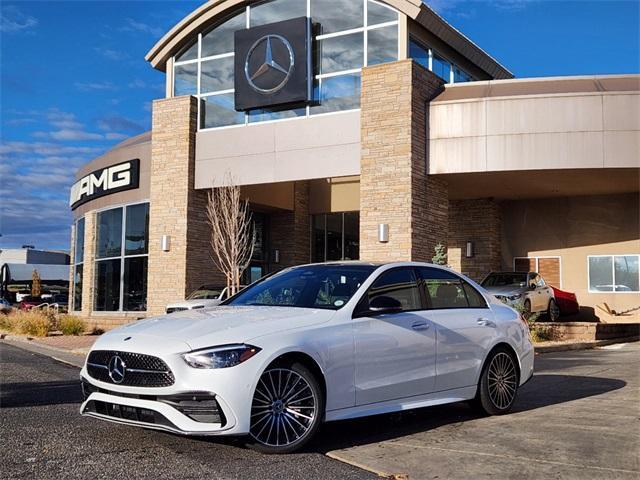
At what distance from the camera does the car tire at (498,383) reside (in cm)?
734

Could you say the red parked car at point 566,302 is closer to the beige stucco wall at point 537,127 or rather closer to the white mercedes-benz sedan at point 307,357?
the beige stucco wall at point 537,127

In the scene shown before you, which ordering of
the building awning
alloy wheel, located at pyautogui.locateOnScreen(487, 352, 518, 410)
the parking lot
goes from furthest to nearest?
the building awning, alloy wheel, located at pyautogui.locateOnScreen(487, 352, 518, 410), the parking lot

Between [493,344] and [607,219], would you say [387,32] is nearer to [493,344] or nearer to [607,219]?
[607,219]

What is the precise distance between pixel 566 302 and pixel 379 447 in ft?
59.2

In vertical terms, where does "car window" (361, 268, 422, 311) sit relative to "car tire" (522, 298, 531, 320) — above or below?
above

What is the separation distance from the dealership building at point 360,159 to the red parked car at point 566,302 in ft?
3.09

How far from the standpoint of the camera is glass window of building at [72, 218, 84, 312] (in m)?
28.1

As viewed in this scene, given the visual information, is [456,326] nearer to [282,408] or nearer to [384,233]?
[282,408]

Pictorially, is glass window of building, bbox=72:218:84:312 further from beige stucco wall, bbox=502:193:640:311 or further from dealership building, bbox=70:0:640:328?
beige stucco wall, bbox=502:193:640:311

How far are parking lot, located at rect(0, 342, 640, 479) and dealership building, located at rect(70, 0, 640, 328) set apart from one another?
1131 cm

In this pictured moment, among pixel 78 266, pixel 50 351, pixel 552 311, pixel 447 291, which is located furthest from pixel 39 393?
pixel 78 266

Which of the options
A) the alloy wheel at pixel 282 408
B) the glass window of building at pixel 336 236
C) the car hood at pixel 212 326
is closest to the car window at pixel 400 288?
the car hood at pixel 212 326

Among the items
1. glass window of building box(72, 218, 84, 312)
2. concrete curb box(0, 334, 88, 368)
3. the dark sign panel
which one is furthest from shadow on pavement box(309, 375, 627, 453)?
glass window of building box(72, 218, 84, 312)

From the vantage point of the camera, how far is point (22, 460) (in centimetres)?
531
